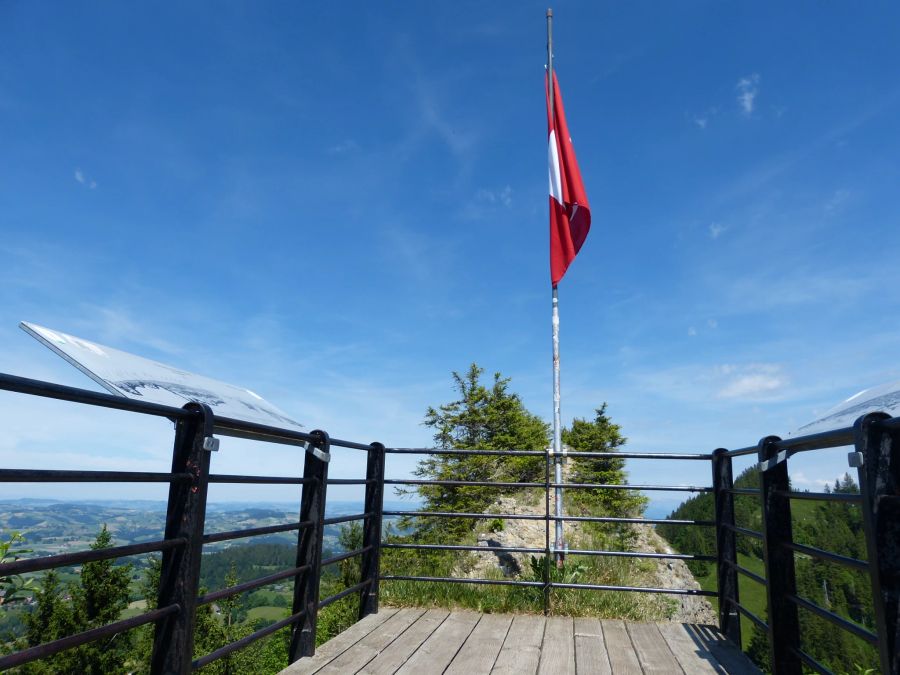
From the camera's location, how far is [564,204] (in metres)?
7.32

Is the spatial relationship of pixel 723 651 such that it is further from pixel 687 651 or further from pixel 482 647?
pixel 482 647

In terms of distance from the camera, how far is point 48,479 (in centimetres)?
161

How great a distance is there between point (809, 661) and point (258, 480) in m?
2.54

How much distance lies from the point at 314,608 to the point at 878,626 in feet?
8.24

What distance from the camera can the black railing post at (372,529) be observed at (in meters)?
4.20

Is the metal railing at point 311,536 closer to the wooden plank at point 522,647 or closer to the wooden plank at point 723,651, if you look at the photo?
the wooden plank at point 723,651

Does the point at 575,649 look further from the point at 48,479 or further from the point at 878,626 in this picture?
the point at 48,479

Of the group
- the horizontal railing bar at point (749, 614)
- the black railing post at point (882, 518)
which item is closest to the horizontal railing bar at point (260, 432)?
the black railing post at point (882, 518)

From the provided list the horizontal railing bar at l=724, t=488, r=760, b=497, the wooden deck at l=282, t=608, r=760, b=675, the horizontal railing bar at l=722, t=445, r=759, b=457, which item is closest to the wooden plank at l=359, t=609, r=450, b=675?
the wooden deck at l=282, t=608, r=760, b=675

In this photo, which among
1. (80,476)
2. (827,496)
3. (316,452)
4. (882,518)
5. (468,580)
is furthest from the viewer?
(468,580)

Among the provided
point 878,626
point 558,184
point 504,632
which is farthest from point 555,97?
point 878,626

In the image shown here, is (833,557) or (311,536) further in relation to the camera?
(311,536)

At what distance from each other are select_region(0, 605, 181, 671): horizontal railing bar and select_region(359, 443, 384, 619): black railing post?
83.9 inches

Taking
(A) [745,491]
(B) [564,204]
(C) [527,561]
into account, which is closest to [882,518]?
(A) [745,491]
